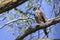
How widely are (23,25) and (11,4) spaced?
1594 mm

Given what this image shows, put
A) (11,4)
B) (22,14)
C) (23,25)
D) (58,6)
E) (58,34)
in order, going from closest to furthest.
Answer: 1. (11,4)
2. (22,14)
3. (23,25)
4. (58,6)
5. (58,34)

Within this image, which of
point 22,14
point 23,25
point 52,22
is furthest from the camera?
point 23,25

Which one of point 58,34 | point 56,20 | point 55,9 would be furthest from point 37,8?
point 56,20

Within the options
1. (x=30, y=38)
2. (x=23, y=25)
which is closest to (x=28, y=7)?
(x=23, y=25)

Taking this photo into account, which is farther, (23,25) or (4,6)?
(23,25)

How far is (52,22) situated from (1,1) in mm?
250

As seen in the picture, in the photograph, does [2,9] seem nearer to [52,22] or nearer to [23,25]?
[52,22]

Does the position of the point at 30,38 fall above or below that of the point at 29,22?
below

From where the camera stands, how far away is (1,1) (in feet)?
2.64

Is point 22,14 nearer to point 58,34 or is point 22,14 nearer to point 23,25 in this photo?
point 23,25

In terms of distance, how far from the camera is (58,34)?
3.77 m

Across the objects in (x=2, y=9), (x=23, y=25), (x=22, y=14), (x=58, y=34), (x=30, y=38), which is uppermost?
(x=2, y=9)

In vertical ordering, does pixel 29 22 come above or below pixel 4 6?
below

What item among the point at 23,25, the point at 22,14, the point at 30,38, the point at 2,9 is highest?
the point at 2,9
